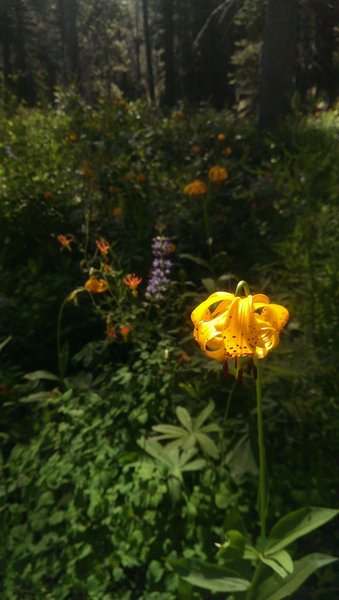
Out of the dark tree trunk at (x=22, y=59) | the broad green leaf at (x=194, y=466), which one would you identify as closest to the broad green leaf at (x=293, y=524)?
the broad green leaf at (x=194, y=466)

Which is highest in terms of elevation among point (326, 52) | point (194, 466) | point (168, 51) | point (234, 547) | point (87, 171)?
point (168, 51)

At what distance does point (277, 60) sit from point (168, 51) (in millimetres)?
12496

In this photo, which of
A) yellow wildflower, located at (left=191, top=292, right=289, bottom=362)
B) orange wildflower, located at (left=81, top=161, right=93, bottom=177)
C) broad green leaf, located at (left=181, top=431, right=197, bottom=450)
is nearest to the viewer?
yellow wildflower, located at (left=191, top=292, right=289, bottom=362)

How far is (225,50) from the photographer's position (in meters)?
22.5

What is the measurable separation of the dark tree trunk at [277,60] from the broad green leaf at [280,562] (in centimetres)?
625

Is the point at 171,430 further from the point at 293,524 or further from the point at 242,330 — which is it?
the point at 242,330

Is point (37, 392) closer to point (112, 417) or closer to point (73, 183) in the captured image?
point (112, 417)

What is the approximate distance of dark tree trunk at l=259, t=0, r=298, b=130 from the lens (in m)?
6.25

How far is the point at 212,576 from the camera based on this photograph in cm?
134

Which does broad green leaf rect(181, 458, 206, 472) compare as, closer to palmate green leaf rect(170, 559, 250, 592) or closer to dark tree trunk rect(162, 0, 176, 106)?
palmate green leaf rect(170, 559, 250, 592)

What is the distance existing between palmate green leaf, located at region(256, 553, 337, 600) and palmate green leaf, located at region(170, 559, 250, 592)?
50 mm

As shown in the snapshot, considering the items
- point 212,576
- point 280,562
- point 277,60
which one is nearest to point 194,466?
point 212,576

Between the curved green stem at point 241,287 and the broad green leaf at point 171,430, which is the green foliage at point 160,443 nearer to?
the broad green leaf at point 171,430

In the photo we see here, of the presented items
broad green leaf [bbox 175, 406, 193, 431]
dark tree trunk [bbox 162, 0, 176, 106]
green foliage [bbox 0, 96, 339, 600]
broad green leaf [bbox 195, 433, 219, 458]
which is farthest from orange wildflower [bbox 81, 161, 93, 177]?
dark tree trunk [bbox 162, 0, 176, 106]
